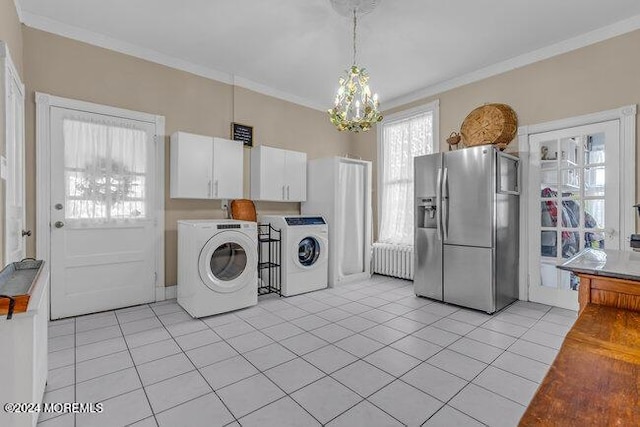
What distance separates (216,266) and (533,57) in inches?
166

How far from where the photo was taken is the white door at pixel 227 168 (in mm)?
3734

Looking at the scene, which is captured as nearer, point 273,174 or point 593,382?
point 593,382

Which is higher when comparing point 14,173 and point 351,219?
point 14,173

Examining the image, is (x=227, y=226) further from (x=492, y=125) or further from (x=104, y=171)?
(x=492, y=125)

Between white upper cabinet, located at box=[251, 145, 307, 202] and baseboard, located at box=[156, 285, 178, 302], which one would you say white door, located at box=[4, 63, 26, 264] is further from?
white upper cabinet, located at box=[251, 145, 307, 202]

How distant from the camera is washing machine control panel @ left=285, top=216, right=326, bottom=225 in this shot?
398 cm

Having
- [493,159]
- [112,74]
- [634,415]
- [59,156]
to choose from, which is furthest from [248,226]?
[634,415]

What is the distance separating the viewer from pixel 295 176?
14.6 feet

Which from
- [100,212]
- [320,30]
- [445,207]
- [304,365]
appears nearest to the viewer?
[304,365]

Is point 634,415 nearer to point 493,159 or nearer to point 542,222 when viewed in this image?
point 493,159

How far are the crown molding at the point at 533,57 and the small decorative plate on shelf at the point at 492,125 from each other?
451 mm

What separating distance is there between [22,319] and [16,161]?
1.96m

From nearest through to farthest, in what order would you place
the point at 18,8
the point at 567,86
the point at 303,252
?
the point at 18,8 → the point at 567,86 → the point at 303,252

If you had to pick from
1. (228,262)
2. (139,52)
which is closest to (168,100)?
(139,52)
